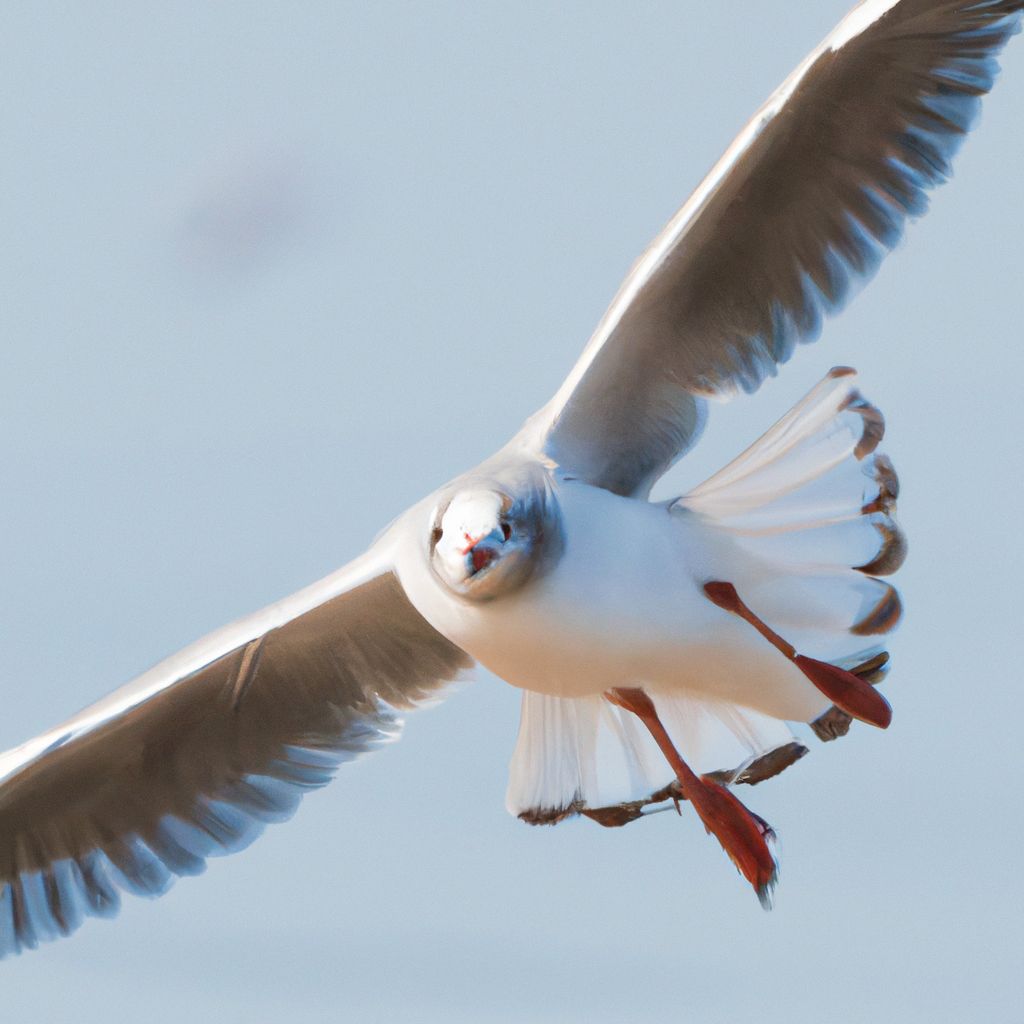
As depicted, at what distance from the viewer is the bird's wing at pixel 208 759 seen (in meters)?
8.55

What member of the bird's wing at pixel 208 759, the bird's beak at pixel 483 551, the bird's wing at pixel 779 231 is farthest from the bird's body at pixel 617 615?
the bird's wing at pixel 208 759

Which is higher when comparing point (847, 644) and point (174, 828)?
point (174, 828)

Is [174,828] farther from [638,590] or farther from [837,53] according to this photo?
[837,53]

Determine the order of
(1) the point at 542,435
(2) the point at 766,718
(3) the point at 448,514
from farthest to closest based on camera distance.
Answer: (2) the point at 766,718 < (1) the point at 542,435 < (3) the point at 448,514

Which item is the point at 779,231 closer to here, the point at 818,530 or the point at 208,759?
the point at 818,530

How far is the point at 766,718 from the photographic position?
8328 mm

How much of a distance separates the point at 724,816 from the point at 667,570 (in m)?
0.84

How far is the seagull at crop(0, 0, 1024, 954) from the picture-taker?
748cm

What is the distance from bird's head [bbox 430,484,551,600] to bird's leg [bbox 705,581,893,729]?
75 cm

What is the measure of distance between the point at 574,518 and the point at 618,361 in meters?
0.62

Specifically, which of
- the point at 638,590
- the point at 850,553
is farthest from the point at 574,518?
the point at 850,553

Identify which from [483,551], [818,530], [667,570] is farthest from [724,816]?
[483,551]

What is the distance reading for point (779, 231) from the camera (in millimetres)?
7848

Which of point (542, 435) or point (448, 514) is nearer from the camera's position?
point (448, 514)
